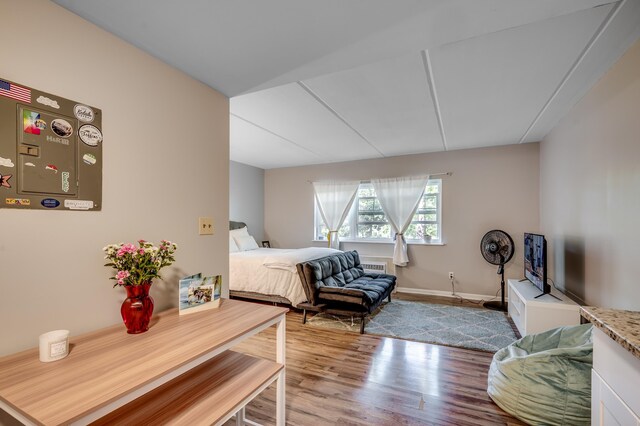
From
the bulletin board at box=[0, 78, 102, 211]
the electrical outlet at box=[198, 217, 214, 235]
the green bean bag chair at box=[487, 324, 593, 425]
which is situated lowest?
the green bean bag chair at box=[487, 324, 593, 425]

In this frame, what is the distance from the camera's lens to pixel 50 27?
3.72ft

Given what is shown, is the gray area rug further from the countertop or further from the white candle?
the white candle

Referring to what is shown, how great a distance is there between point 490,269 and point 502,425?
9.76 ft

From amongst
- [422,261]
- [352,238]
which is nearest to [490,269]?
[422,261]

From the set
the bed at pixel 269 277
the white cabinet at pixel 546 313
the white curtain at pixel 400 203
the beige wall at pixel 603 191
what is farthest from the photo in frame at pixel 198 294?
the white curtain at pixel 400 203

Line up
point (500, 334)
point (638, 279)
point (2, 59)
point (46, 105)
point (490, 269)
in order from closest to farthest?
point (2, 59)
point (46, 105)
point (638, 279)
point (500, 334)
point (490, 269)

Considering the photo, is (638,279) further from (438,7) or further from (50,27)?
(50,27)

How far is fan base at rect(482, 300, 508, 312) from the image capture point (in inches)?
149

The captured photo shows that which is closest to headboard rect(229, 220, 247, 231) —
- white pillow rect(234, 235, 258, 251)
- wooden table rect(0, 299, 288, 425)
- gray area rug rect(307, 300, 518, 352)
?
white pillow rect(234, 235, 258, 251)

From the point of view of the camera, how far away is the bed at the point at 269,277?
357 cm

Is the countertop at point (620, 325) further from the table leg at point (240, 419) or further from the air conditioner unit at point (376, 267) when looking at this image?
the air conditioner unit at point (376, 267)

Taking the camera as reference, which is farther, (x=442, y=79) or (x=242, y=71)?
(x=442, y=79)

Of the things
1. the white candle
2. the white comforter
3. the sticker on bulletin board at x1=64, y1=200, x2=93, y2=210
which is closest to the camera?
the white candle

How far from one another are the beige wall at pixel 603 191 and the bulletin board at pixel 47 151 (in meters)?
3.05
